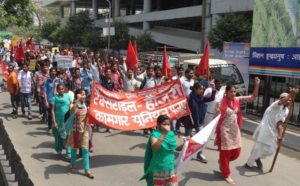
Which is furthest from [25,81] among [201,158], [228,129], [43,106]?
[228,129]

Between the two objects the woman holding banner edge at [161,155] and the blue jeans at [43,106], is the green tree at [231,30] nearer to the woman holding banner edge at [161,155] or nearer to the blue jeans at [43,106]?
the blue jeans at [43,106]

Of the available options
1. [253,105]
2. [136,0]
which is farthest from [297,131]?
[136,0]

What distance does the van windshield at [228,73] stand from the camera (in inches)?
590

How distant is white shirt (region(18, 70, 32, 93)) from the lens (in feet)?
42.1

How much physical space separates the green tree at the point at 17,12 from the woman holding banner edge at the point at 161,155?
9.03 metres

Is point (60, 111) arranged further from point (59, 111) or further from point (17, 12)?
point (17, 12)

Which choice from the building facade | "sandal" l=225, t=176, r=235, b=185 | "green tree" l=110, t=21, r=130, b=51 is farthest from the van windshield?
"green tree" l=110, t=21, r=130, b=51

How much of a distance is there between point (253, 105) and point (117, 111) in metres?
8.58

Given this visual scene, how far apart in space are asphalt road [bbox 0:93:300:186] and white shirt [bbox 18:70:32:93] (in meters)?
2.02

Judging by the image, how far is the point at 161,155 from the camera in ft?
18.3

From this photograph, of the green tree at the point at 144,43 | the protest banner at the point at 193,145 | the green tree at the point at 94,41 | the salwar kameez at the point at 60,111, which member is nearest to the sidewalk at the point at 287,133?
the protest banner at the point at 193,145

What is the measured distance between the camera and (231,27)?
2539 cm

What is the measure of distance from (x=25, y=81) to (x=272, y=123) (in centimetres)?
758

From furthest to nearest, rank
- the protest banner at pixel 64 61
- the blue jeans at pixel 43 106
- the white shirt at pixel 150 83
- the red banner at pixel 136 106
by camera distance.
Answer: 1. the protest banner at pixel 64 61
2. the blue jeans at pixel 43 106
3. the white shirt at pixel 150 83
4. the red banner at pixel 136 106
